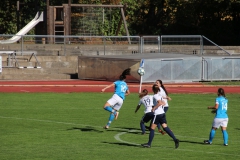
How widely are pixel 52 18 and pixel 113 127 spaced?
3354 cm

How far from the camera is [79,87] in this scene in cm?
4091

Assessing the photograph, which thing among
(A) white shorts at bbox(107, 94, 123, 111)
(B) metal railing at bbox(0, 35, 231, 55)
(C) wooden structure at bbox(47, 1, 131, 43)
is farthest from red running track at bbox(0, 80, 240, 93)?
(A) white shorts at bbox(107, 94, 123, 111)

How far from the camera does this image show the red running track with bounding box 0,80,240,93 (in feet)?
128

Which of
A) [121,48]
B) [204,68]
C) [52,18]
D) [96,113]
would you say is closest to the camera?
[96,113]

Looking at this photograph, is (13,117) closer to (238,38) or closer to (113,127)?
(113,127)

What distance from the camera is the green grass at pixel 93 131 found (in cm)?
1798

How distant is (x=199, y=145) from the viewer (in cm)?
1964

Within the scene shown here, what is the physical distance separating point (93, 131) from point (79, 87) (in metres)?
18.4

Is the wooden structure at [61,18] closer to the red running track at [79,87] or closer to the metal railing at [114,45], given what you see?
the metal railing at [114,45]

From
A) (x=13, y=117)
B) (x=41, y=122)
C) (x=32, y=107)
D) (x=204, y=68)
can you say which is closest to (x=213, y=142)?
(x=41, y=122)

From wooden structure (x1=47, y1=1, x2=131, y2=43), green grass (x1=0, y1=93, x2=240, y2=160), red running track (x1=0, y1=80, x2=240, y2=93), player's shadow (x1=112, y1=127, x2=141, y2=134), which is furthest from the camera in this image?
wooden structure (x1=47, y1=1, x2=131, y2=43)

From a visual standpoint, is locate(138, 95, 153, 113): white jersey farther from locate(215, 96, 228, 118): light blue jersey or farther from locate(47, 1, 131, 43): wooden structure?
locate(47, 1, 131, 43): wooden structure

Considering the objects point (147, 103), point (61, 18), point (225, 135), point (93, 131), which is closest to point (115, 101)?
point (93, 131)

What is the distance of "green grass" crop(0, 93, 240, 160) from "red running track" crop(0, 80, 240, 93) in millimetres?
4020
